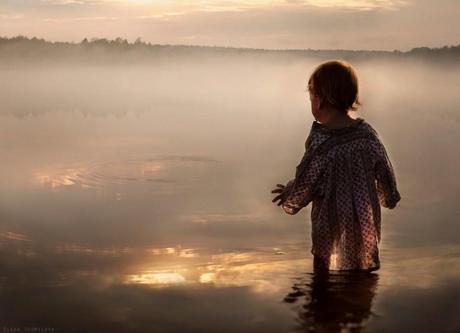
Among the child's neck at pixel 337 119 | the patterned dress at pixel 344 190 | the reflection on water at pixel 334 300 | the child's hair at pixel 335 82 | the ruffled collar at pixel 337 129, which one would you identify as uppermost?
the child's hair at pixel 335 82

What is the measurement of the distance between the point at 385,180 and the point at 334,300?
794 millimetres

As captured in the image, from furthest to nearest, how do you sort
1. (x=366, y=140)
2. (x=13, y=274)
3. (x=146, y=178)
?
(x=146, y=178)
(x=13, y=274)
(x=366, y=140)

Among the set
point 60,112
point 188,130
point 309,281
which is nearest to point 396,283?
point 309,281

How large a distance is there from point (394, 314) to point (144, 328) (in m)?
1.34

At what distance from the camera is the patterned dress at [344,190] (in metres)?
5.12

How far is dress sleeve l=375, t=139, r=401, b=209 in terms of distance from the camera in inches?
203

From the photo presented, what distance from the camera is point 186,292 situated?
518 cm

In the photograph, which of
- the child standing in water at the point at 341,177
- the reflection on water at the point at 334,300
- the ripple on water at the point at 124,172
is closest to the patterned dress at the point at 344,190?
the child standing in water at the point at 341,177

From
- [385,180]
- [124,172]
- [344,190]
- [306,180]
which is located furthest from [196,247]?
[124,172]

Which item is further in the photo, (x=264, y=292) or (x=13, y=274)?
(x=13, y=274)

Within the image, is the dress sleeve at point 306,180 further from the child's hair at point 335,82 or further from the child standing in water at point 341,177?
the child's hair at point 335,82

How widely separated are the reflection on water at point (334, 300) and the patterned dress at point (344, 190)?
114 mm

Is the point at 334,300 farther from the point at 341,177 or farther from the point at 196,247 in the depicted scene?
the point at 196,247

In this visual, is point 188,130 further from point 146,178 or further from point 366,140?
point 366,140
